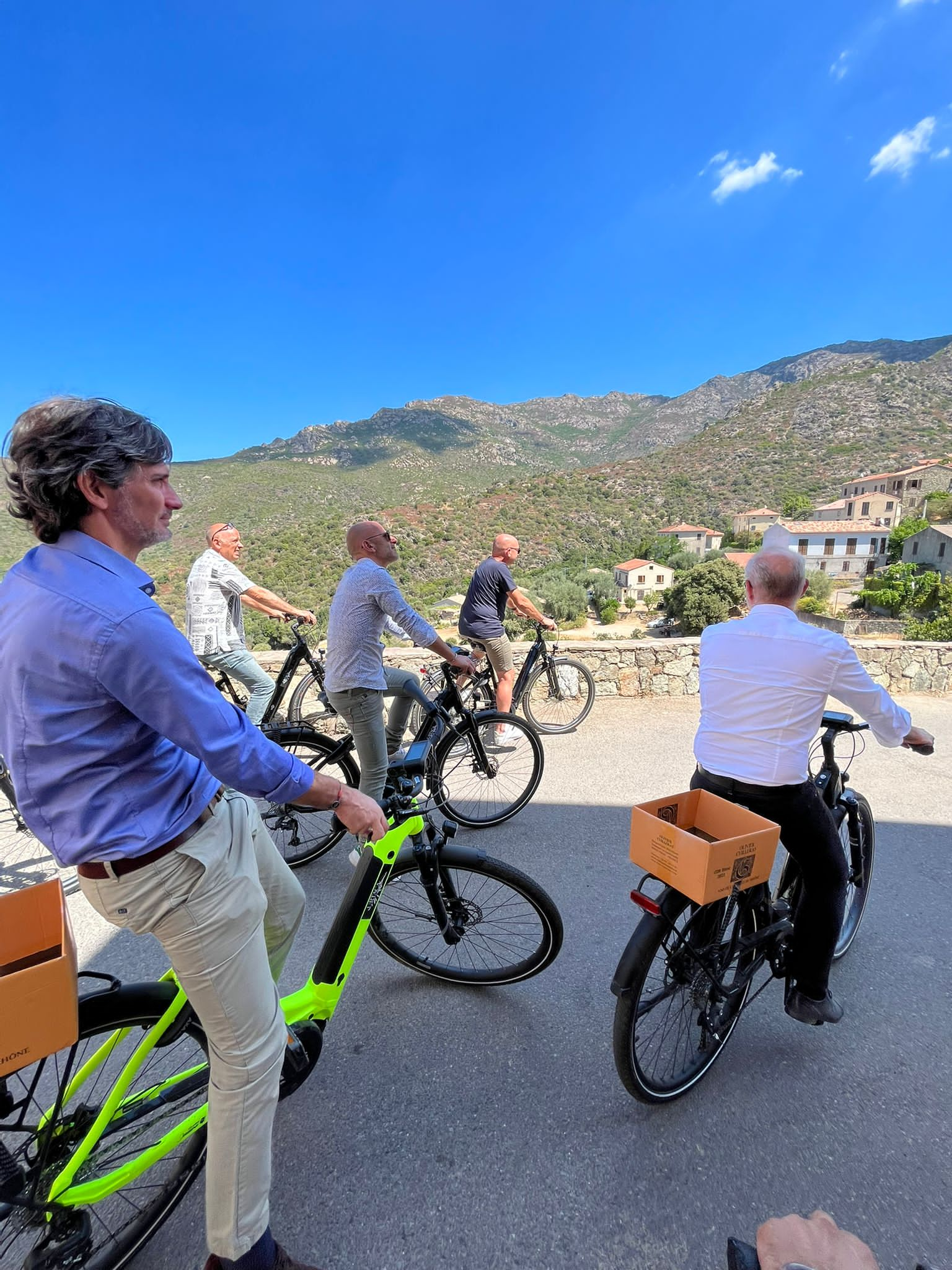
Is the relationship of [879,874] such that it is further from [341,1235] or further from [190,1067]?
[190,1067]

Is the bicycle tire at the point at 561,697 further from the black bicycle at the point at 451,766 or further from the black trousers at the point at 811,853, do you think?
the black trousers at the point at 811,853

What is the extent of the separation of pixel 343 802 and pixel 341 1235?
1.20m

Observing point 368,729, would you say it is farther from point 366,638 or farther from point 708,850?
point 708,850

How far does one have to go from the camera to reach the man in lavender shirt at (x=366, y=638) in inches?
123

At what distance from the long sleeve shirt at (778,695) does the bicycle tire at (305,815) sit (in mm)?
2142

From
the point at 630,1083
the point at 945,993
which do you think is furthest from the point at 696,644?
the point at 630,1083

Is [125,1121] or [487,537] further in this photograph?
[487,537]

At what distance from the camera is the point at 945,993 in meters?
2.39

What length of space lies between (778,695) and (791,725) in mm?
106

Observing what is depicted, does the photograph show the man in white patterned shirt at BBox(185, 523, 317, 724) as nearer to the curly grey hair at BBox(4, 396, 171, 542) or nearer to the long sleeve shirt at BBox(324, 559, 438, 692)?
the long sleeve shirt at BBox(324, 559, 438, 692)

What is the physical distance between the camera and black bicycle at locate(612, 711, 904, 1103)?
1.74 meters

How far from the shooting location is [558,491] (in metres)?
54.1

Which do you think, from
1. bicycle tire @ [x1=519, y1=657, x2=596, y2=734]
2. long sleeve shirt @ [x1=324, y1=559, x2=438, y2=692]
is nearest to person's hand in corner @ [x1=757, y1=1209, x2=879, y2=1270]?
long sleeve shirt @ [x1=324, y1=559, x2=438, y2=692]

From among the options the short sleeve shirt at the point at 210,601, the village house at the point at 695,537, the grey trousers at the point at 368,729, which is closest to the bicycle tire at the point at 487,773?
the grey trousers at the point at 368,729
